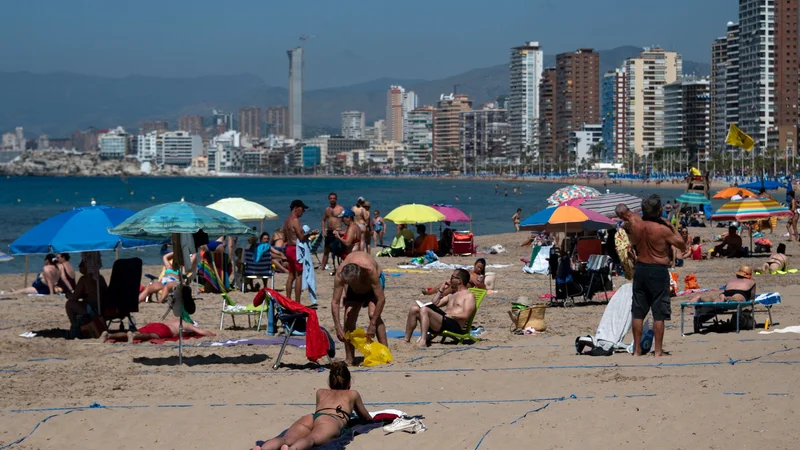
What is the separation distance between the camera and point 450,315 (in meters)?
10.4

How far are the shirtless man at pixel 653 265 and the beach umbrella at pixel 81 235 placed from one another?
15.9 feet

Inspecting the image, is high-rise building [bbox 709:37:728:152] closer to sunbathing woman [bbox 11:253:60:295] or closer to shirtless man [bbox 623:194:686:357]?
sunbathing woman [bbox 11:253:60:295]

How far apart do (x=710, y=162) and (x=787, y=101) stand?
14404 mm

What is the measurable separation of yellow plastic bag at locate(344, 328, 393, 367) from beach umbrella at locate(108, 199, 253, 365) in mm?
1512

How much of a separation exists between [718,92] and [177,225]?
158 metres

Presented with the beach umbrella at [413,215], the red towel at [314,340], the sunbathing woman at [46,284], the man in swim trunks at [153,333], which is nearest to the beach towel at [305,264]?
the man in swim trunks at [153,333]

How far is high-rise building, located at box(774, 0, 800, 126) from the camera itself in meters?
142

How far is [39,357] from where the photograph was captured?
32.2 ft

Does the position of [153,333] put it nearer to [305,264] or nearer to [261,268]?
[305,264]

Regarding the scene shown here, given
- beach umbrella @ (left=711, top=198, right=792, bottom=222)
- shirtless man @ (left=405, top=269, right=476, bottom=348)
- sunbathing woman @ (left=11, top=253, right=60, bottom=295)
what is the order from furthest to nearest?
beach umbrella @ (left=711, top=198, right=792, bottom=222) < sunbathing woman @ (left=11, top=253, right=60, bottom=295) < shirtless man @ (left=405, top=269, right=476, bottom=348)

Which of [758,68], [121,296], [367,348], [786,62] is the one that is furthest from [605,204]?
[786,62]

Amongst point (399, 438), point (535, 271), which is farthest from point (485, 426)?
point (535, 271)

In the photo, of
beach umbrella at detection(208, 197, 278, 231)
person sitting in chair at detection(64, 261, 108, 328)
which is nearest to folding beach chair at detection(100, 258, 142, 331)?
person sitting in chair at detection(64, 261, 108, 328)

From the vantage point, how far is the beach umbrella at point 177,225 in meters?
9.02
